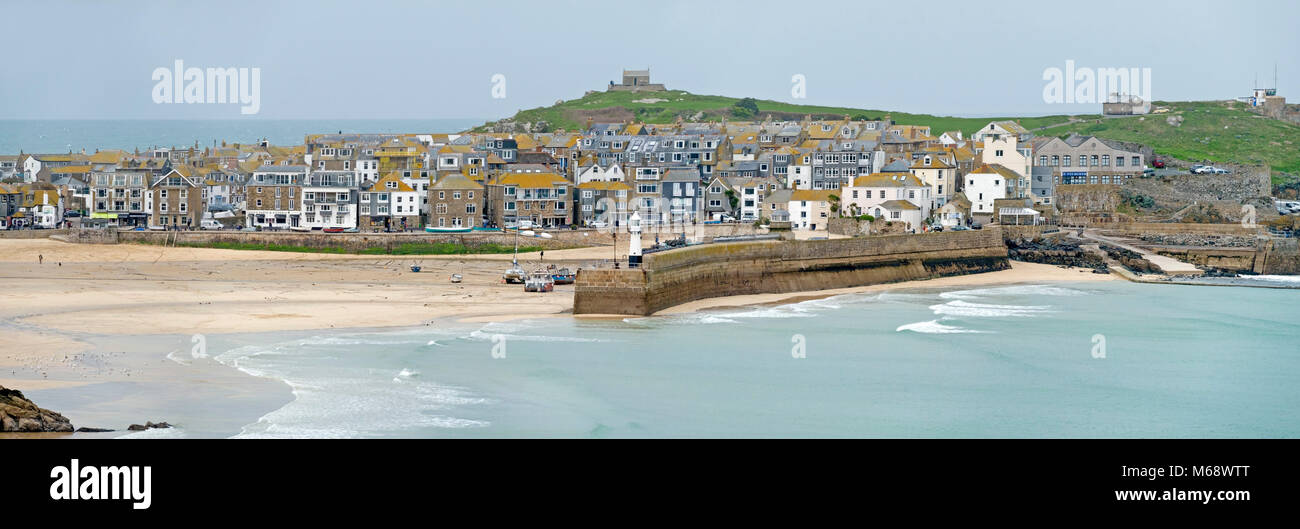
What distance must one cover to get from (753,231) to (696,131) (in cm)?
3063

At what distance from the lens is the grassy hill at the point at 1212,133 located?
8512 cm

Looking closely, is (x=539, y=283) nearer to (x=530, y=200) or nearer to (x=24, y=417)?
(x=530, y=200)

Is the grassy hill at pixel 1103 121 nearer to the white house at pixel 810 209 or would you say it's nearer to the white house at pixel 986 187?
the white house at pixel 986 187

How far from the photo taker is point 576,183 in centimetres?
6700

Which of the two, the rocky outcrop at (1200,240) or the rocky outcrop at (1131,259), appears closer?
the rocky outcrop at (1131,259)

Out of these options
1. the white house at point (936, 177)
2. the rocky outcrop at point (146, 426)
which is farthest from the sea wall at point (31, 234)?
the rocky outcrop at point (146, 426)

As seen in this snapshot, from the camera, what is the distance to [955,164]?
222 ft

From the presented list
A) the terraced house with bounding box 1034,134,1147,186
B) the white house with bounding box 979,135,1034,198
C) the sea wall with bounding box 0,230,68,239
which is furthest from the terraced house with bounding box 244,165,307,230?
the terraced house with bounding box 1034,134,1147,186

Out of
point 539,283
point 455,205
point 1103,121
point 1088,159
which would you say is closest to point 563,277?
point 539,283

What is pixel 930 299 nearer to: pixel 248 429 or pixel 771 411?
pixel 771 411

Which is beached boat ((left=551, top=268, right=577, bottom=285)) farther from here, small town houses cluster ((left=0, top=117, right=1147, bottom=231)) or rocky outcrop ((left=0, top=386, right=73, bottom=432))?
rocky outcrop ((left=0, top=386, right=73, bottom=432))

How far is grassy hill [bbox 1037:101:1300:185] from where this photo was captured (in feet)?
279

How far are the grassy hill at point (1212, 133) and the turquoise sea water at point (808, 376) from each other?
157 ft
